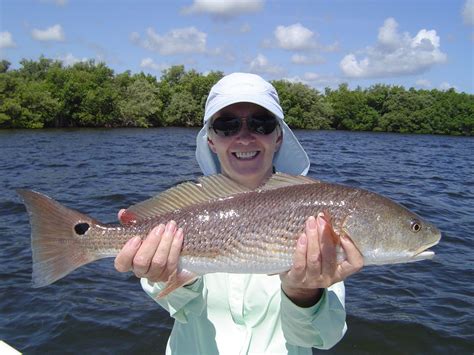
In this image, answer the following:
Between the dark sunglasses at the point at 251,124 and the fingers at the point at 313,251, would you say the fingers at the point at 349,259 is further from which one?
the dark sunglasses at the point at 251,124

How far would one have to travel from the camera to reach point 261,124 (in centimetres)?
358

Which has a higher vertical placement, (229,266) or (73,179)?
(229,266)

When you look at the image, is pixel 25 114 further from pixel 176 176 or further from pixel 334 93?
pixel 334 93

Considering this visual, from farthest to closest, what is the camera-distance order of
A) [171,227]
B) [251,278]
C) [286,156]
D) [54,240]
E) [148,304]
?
[148,304], [286,156], [251,278], [54,240], [171,227]

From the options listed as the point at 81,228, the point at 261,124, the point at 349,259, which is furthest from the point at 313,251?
the point at 81,228

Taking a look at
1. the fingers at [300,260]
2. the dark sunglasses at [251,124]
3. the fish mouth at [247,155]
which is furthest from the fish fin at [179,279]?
the dark sunglasses at [251,124]

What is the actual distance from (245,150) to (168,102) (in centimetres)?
7427

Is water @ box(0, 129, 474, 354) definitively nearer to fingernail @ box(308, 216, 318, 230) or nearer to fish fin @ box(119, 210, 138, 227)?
fish fin @ box(119, 210, 138, 227)

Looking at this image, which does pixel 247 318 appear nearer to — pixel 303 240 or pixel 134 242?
pixel 303 240

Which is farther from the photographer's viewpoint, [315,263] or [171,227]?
[171,227]

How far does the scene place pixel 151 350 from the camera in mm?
6113

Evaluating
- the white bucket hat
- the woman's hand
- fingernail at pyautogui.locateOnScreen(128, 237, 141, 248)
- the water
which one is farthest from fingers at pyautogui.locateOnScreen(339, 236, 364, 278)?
the water

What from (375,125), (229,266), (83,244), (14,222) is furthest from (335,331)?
(375,125)

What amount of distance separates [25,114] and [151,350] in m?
52.5
